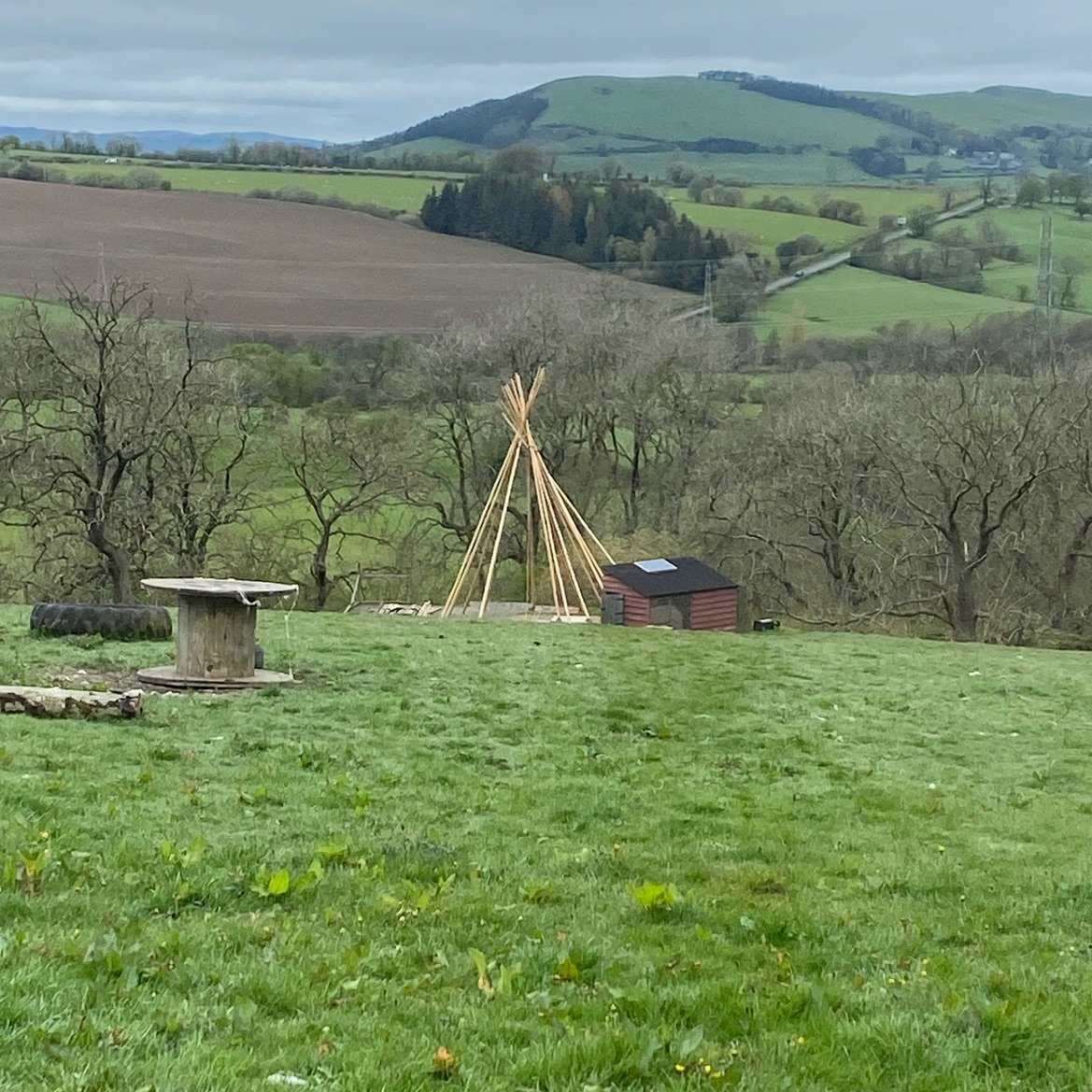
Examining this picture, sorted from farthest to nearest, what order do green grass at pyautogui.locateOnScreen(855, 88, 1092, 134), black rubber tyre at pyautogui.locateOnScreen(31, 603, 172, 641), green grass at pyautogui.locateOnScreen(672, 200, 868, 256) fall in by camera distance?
green grass at pyautogui.locateOnScreen(855, 88, 1092, 134) < green grass at pyautogui.locateOnScreen(672, 200, 868, 256) < black rubber tyre at pyautogui.locateOnScreen(31, 603, 172, 641)

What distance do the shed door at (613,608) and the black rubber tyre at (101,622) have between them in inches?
415

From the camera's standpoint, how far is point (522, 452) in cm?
3522

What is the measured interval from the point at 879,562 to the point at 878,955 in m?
34.6

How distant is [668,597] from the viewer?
2666 cm

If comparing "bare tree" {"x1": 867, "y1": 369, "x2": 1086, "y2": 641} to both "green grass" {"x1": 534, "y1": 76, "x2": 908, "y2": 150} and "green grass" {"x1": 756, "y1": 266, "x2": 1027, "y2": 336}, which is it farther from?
"green grass" {"x1": 534, "y1": 76, "x2": 908, "y2": 150}

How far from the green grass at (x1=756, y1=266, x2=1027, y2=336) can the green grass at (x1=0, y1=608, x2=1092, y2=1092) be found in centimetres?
4885

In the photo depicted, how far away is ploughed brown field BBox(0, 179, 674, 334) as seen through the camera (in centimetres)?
5675

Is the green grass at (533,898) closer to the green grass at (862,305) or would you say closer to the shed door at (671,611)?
the shed door at (671,611)

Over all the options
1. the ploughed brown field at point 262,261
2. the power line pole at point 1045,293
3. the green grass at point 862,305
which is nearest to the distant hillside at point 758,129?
the ploughed brown field at point 262,261

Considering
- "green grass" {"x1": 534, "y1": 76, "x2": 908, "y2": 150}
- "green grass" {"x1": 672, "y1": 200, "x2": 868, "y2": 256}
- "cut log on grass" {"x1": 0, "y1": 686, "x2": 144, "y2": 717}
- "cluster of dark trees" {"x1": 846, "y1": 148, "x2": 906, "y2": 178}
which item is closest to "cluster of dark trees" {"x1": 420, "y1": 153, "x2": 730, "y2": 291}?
"green grass" {"x1": 672, "y1": 200, "x2": 868, "y2": 256}

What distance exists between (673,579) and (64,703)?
16.1 meters

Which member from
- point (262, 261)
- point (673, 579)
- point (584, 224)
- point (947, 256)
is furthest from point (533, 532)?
point (947, 256)

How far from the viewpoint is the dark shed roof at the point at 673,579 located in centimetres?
2672

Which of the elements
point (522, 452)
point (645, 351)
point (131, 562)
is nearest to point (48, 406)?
point (131, 562)
